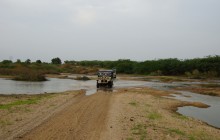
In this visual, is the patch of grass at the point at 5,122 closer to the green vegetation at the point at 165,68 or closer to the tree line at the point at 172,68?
the green vegetation at the point at 165,68

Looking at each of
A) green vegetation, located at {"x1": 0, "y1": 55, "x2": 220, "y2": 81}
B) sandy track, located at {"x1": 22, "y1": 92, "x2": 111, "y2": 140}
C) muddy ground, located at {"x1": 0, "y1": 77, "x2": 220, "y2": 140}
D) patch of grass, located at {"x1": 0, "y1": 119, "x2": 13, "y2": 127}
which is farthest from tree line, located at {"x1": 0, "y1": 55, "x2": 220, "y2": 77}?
patch of grass, located at {"x1": 0, "y1": 119, "x2": 13, "y2": 127}

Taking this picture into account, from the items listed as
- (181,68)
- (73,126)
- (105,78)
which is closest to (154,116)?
(73,126)

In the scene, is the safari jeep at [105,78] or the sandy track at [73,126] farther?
the safari jeep at [105,78]

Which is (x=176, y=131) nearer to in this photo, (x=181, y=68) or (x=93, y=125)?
(x=93, y=125)

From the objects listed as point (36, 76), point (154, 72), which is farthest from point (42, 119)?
point (154, 72)

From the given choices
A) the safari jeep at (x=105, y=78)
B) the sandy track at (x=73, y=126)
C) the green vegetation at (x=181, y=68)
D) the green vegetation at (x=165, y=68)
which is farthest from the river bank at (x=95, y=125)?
the green vegetation at (x=181, y=68)

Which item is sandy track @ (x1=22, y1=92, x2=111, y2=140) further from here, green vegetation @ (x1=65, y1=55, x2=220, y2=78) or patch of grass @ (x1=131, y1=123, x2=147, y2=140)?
green vegetation @ (x1=65, y1=55, x2=220, y2=78)

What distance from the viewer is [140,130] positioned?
14.5 meters

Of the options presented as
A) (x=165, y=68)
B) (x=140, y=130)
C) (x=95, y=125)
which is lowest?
(x=140, y=130)

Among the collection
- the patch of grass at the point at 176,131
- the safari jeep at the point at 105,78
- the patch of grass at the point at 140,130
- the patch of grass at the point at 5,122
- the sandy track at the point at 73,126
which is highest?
the safari jeep at the point at 105,78

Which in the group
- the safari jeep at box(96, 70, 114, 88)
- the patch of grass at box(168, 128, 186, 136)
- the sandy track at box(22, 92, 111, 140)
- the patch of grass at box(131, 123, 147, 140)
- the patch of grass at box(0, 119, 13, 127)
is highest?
the safari jeep at box(96, 70, 114, 88)

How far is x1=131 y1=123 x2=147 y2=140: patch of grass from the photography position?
530 inches

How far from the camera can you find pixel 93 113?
1861 centimetres

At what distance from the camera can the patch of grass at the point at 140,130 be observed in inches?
530
